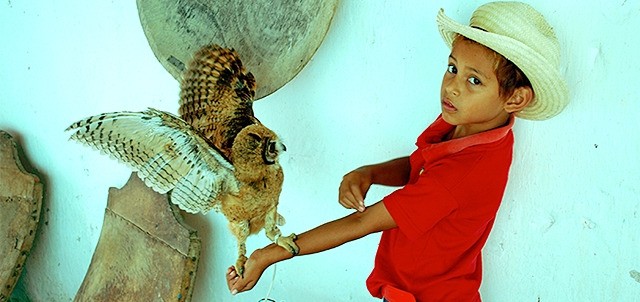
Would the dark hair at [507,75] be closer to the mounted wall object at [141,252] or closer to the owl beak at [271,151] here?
the owl beak at [271,151]

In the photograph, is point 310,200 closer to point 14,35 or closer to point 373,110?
point 373,110

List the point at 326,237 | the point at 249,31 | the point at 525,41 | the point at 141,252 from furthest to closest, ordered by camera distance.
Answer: the point at 141,252 → the point at 249,31 → the point at 326,237 → the point at 525,41

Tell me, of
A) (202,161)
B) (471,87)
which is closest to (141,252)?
(202,161)

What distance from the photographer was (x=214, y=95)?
1317 mm

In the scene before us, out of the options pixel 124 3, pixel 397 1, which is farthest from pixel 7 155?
pixel 397 1

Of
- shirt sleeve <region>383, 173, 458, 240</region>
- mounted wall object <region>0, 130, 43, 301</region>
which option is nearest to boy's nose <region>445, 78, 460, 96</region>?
shirt sleeve <region>383, 173, 458, 240</region>

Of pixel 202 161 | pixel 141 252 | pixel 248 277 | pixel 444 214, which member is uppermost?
pixel 202 161

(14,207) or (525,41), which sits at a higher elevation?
(525,41)

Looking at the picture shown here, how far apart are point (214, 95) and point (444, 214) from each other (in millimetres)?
453

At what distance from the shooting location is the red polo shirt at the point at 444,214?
1.16 metres

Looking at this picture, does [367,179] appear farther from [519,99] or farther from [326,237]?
[519,99]

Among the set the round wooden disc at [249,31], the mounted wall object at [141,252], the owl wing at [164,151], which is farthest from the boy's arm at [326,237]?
the mounted wall object at [141,252]

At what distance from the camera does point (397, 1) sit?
1.41m

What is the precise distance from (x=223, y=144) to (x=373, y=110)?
360mm
